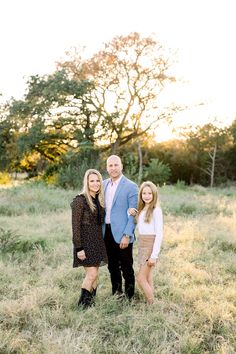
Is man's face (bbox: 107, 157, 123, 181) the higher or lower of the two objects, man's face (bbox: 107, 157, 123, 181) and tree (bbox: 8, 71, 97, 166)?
the lower

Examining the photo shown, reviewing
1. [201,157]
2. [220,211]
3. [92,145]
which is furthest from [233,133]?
[220,211]

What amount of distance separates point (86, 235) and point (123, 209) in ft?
1.73

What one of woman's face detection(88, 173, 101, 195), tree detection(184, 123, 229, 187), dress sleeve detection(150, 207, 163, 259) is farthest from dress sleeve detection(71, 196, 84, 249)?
tree detection(184, 123, 229, 187)

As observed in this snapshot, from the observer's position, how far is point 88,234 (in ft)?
16.2

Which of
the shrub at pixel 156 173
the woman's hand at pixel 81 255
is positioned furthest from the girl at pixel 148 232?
the shrub at pixel 156 173

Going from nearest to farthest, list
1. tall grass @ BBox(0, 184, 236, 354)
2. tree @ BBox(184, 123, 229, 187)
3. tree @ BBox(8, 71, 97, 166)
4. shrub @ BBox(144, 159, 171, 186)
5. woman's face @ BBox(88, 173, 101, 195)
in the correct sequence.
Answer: tall grass @ BBox(0, 184, 236, 354)
woman's face @ BBox(88, 173, 101, 195)
tree @ BBox(8, 71, 97, 166)
shrub @ BBox(144, 159, 171, 186)
tree @ BBox(184, 123, 229, 187)

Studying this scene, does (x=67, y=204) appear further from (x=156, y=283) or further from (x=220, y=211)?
(x=156, y=283)

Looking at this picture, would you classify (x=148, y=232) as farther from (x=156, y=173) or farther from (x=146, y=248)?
(x=156, y=173)

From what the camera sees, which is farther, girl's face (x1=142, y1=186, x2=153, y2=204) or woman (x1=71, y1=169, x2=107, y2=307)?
girl's face (x1=142, y1=186, x2=153, y2=204)

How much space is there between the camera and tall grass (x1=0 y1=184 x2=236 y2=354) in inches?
161

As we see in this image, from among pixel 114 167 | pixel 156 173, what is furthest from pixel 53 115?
pixel 114 167

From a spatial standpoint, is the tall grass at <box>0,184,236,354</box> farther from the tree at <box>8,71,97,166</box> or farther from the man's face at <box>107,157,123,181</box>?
the tree at <box>8,71,97,166</box>

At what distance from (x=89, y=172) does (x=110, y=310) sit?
1556 millimetres

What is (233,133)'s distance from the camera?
3731cm
